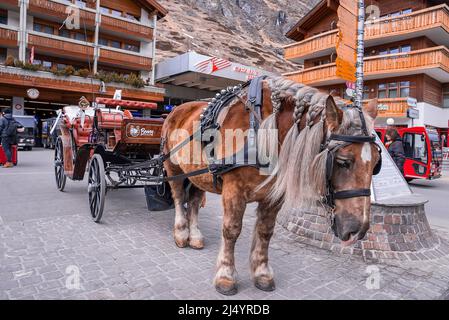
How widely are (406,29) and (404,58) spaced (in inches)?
71.1

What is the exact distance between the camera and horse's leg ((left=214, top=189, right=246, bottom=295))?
2727 millimetres

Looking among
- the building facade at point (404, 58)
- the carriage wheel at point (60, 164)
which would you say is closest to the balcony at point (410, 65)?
the building facade at point (404, 58)

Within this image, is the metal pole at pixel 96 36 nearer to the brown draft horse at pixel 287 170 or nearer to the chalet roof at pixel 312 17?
the chalet roof at pixel 312 17

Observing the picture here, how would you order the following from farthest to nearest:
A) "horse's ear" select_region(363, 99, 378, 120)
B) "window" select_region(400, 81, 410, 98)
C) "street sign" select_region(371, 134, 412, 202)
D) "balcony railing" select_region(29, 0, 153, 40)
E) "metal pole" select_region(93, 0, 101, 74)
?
"metal pole" select_region(93, 0, 101, 74), "balcony railing" select_region(29, 0, 153, 40), "window" select_region(400, 81, 410, 98), "street sign" select_region(371, 134, 412, 202), "horse's ear" select_region(363, 99, 378, 120)

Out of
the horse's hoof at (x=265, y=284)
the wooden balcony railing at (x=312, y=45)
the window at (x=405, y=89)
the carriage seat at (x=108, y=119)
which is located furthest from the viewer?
the wooden balcony railing at (x=312, y=45)

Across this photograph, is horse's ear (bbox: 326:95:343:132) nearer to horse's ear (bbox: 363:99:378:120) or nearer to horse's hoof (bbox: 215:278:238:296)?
horse's ear (bbox: 363:99:378:120)

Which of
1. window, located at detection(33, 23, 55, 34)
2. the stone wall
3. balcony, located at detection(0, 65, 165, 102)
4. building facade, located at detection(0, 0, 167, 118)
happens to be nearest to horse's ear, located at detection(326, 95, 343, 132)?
the stone wall

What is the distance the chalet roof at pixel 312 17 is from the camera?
24.5m

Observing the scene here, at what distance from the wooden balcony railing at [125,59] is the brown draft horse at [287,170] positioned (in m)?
25.5

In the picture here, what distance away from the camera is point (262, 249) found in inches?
120

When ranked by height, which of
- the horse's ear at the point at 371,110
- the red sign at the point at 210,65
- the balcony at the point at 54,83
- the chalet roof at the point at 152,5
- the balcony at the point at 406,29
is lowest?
the horse's ear at the point at 371,110

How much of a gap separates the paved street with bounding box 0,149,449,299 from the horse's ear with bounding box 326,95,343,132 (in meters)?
1.60

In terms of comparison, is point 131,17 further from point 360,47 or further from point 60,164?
point 360,47
